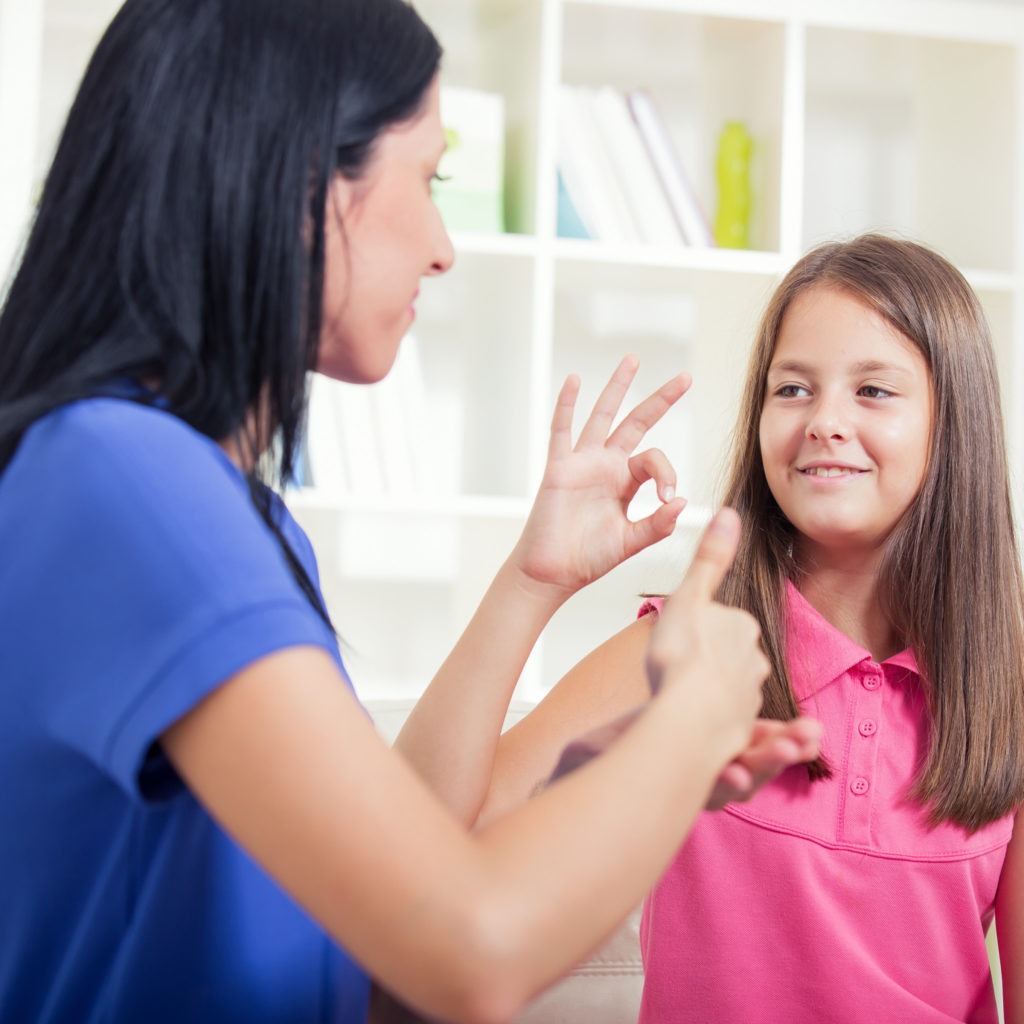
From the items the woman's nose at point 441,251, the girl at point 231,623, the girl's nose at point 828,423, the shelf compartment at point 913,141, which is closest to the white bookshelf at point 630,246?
the shelf compartment at point 913,141

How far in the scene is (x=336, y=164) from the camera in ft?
2.43

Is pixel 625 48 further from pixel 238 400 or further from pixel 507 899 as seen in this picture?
pixel 507 899

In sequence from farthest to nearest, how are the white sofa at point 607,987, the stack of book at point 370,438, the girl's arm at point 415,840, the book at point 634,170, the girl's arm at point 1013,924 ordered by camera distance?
the book at point 634,170 → the stack of book at point 370,438 → the white sofa at point 607,987 → the girl's arm at point 1013,924 → the girl's arm at point 415,840

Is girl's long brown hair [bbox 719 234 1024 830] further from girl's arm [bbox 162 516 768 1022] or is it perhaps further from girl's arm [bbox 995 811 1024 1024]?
girl's arm [bbox 162 516 768 1022]

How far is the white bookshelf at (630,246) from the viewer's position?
2.21 m

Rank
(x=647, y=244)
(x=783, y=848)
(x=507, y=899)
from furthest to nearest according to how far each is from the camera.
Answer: (x=647, y=244), (x=783, y=848), (x=507, y=899)

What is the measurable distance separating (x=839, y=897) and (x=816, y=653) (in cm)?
27

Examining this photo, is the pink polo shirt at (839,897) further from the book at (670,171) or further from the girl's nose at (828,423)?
the book at (670,171)

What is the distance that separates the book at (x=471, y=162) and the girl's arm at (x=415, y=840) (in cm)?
178

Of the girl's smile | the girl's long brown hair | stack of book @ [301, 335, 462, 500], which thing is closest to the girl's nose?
the girl's smile

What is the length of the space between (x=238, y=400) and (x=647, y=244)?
1.73 meters

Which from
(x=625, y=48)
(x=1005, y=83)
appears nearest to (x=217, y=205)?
(x=625, y=48)

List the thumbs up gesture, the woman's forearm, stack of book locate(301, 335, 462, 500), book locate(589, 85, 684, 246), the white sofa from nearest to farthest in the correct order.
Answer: the thumbs up gesture
the woman's forearm
the white sofa
stack of book locate(301, 335, 462, 500)
book locate(589, 85, 684, 246)

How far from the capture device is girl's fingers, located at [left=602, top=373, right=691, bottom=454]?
3.71 feet
